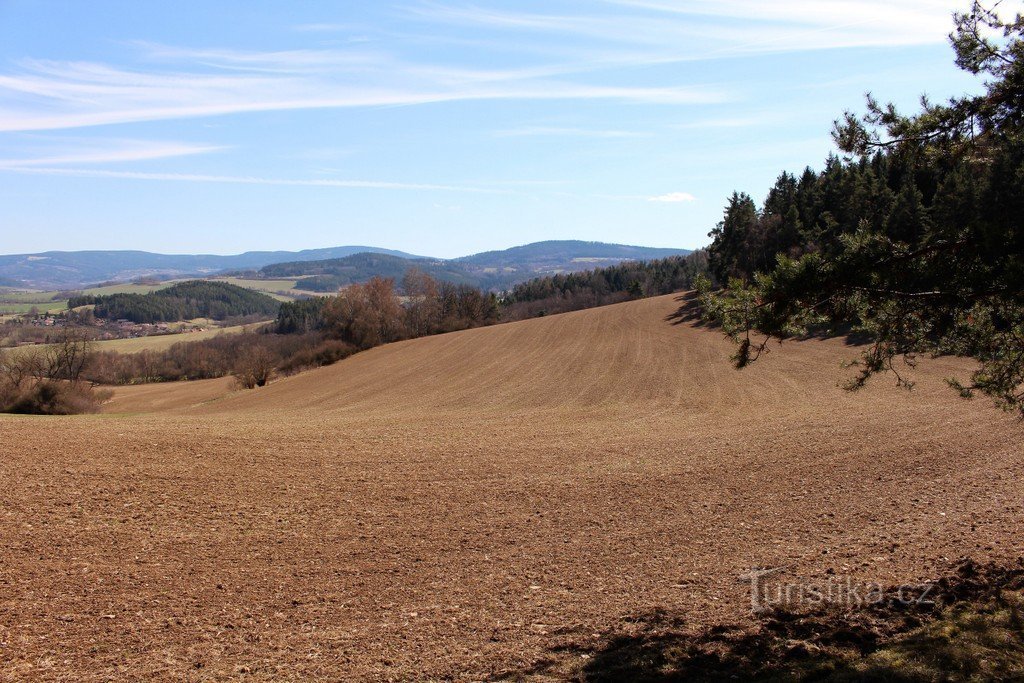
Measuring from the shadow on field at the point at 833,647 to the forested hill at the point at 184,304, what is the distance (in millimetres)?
150921

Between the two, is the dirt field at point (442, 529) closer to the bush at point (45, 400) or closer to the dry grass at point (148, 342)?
the bush at point (45, 400)

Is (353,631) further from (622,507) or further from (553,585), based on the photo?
(622,507)

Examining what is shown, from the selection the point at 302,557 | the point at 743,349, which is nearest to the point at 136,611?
the point at 302,557

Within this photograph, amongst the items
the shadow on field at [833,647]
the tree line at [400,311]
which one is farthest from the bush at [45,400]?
the tree line at [400,311]

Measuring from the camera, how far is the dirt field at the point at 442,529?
7.16 m

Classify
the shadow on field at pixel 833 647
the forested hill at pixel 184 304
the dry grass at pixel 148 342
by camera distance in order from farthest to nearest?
1. the forested hill at pixel 184 304
2. the dry grass at pixel 148 342
3. the shadow on field at pixel 833 647

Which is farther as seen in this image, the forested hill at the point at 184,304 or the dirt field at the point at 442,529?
the forested hill at the point at 184,304

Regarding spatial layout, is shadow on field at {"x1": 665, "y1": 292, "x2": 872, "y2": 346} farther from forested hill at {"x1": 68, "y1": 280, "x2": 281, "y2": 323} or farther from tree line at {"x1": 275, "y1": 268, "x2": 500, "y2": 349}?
forested hill at {"x1": 68, "y1": 280, "x2": 281, "y2": 323}

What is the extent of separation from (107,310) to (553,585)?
6052 inches

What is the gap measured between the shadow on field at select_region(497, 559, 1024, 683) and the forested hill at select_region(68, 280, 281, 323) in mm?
150921

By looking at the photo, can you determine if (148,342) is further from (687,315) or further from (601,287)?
(687,315)

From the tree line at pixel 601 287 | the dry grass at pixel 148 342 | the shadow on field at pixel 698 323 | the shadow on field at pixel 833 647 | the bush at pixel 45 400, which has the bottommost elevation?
the dry grass at pixel 148 342

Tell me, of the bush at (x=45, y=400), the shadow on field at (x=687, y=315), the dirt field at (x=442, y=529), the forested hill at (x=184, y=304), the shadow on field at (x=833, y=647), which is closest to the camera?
the shadow on field at (x=833, y=647)

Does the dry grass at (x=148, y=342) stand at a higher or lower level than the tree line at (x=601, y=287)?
lower
